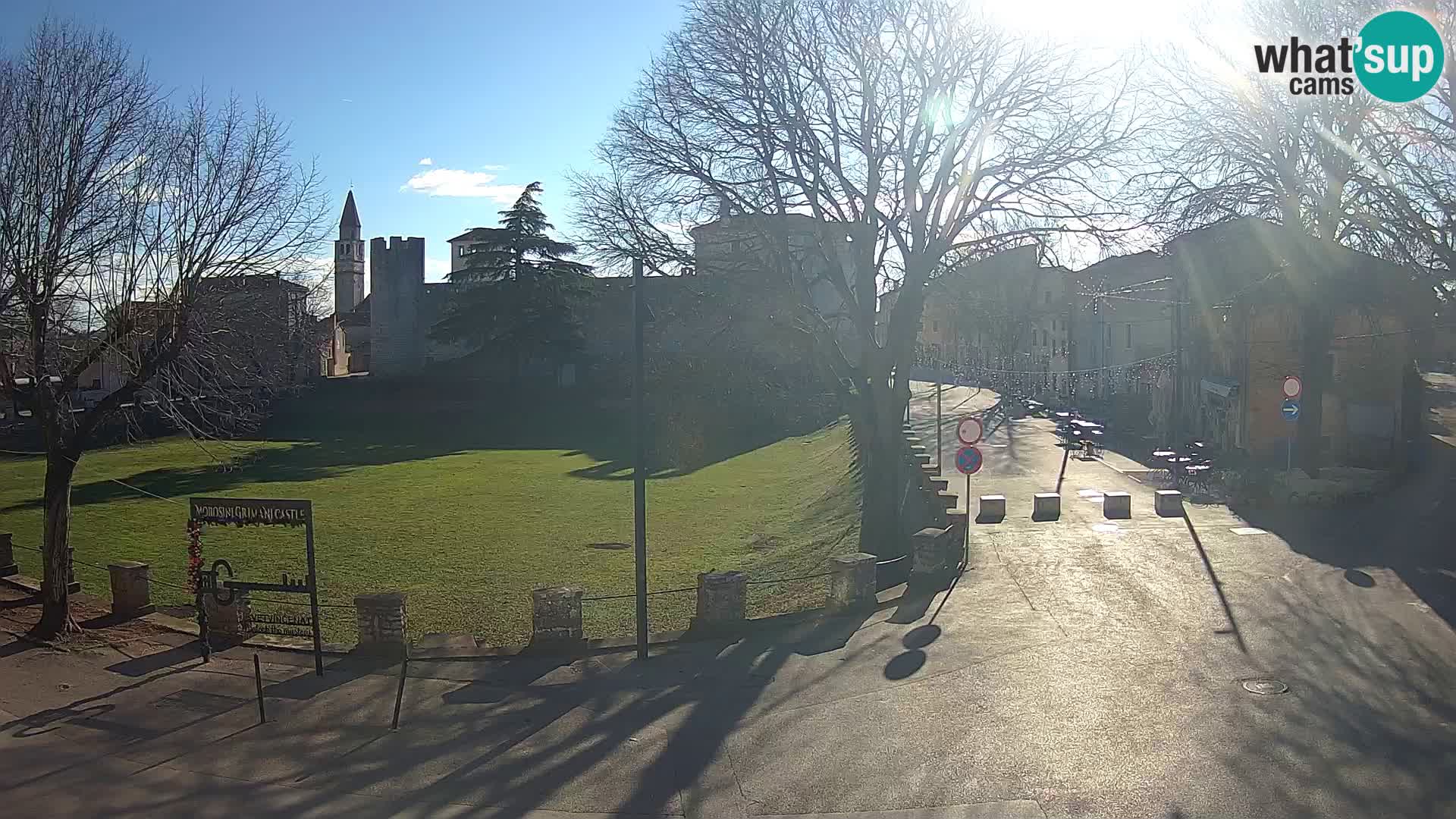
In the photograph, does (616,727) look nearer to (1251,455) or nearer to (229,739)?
(229,739)

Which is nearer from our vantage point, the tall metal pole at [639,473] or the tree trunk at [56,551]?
the tall metal pole at [639,473]

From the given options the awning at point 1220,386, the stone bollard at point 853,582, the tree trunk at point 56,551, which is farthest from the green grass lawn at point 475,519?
the awning at point 1220,386

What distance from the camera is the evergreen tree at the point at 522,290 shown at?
60906mm

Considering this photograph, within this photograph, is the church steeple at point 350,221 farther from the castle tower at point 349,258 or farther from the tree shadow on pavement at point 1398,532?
the tree shadow on pavement at point 1398,532

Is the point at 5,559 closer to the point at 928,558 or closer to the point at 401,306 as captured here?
the point at 928,558

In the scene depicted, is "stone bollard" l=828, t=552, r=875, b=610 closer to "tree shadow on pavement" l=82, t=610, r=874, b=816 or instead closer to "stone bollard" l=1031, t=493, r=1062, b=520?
"tree shadow on pavement" l=82, t=610, r=874, b=816

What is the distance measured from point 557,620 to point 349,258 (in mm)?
94409

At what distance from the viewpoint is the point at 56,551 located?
559 inches

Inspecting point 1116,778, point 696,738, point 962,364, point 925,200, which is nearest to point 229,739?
point 696,738

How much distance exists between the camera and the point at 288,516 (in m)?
11.9

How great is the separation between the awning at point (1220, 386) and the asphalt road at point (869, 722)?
67.7 ft

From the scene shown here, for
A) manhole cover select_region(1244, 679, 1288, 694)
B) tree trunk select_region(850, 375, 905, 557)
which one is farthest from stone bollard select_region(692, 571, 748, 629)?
tree trunk select_region(850, 375, 905, 557)

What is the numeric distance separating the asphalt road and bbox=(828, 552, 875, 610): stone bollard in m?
0.49

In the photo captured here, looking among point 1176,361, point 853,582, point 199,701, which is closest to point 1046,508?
point 853,582
